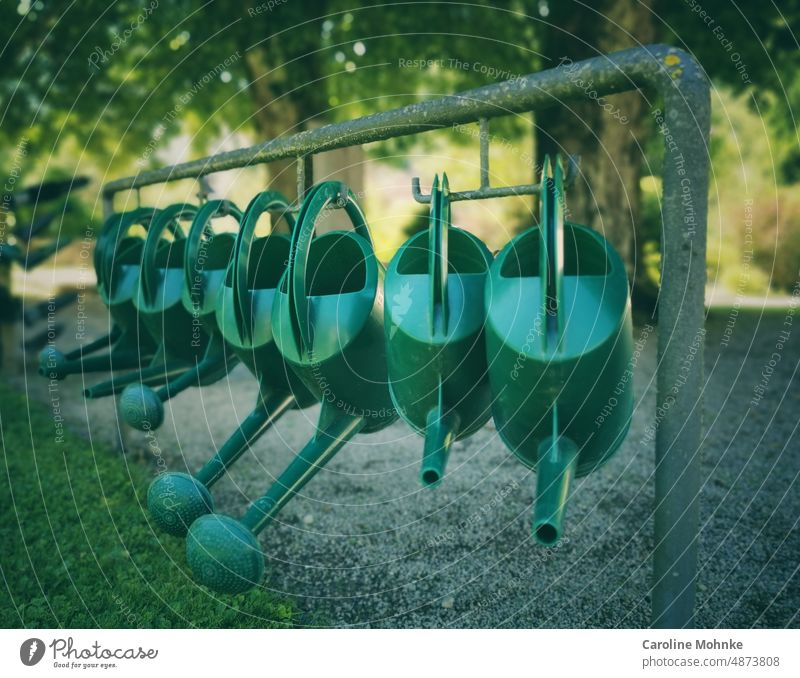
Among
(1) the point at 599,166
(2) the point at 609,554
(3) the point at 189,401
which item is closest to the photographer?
(2) the point at 609,554

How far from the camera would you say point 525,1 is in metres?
8.32

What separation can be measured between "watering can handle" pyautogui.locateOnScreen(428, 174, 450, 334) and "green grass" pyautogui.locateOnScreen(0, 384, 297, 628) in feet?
4.58

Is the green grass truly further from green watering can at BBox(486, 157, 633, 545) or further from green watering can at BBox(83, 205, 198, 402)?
green watering can at BBox(486, 157, 633, 545)

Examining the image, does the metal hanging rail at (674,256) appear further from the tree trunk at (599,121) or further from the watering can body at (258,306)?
the tree trunk at (599,121)

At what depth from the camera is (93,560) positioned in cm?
250

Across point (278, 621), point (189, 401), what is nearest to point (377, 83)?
point (189, 401)

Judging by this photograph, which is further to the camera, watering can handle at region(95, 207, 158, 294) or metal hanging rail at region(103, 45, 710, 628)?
watering can handle at region(95, 207, 158, 294)

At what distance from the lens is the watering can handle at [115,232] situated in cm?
255

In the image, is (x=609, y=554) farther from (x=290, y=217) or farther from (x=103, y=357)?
(x=103, y=357)

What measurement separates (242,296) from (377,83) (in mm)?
10405

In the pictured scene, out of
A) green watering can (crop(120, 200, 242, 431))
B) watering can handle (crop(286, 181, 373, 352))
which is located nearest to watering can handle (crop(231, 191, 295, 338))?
watering can handle (crop(286, 181, 373, 352))

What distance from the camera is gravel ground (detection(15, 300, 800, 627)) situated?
7.22ft

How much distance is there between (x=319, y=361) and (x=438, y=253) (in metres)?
0.41

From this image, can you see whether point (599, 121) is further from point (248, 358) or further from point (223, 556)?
point (223, 556)
